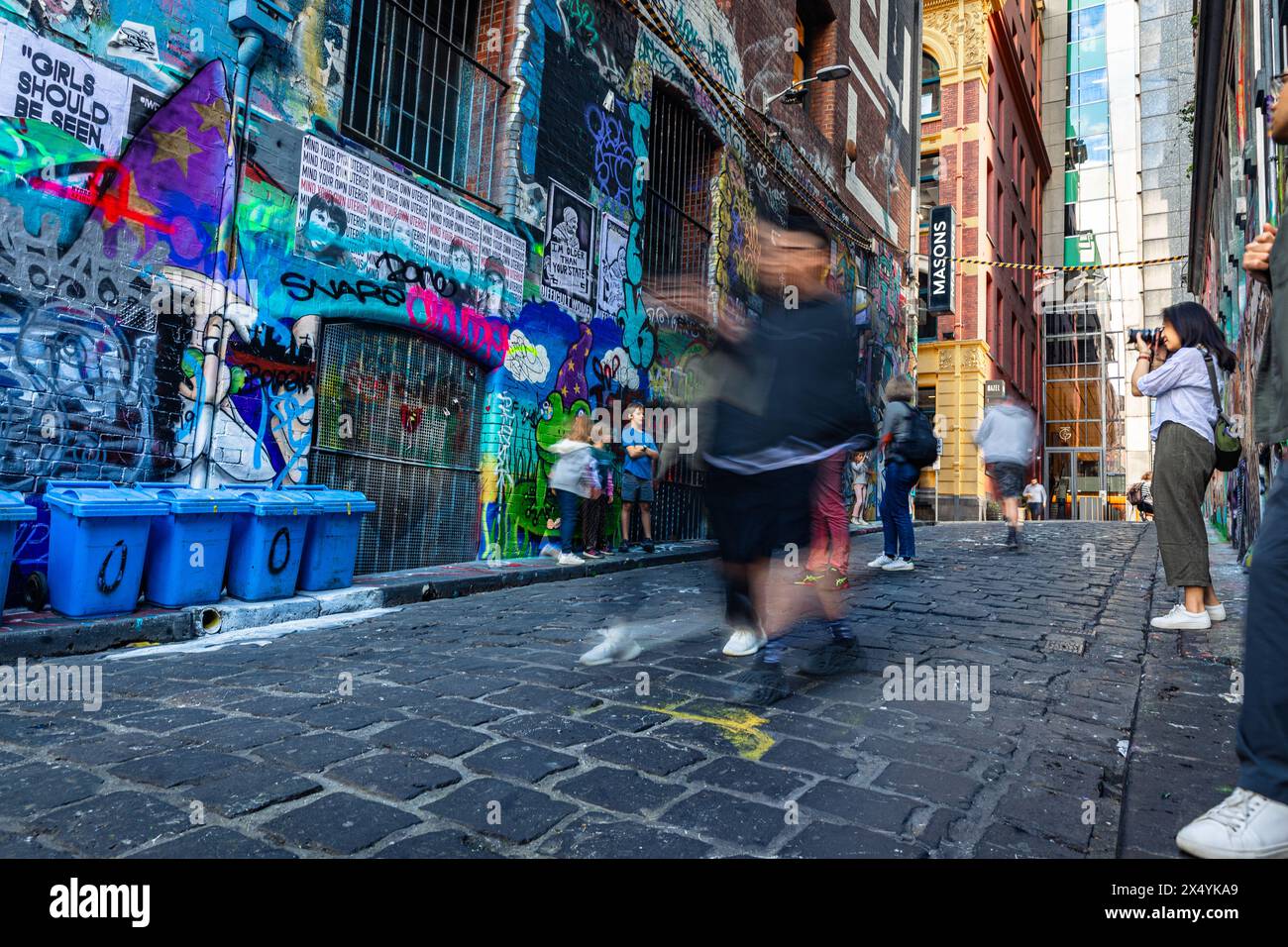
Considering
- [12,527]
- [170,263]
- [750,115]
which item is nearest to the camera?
[12,527]

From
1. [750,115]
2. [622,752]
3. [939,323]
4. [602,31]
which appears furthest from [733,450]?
[939,323]

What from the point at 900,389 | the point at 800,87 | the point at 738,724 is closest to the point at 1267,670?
the point at 738,724

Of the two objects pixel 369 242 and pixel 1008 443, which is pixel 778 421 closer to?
pixel 369 242

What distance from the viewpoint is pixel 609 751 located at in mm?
2668

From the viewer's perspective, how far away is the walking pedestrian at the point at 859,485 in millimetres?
17281

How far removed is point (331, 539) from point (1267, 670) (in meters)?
5.63

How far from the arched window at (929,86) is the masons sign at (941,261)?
621 centimetres

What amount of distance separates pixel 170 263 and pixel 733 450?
468 cm

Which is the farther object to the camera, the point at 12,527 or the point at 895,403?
the point at 895,403

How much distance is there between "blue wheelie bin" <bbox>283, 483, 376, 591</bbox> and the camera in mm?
5836
